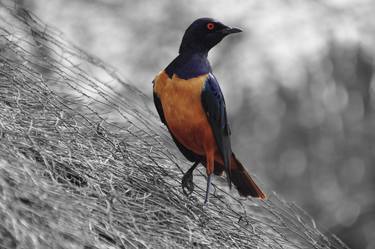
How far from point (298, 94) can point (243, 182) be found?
693 centimetres

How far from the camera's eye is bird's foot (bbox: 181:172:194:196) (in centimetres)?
460

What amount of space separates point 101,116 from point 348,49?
25.5 feet

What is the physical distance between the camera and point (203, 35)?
568cm

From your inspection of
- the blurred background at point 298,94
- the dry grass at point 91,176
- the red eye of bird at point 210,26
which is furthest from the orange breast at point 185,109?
the blurred background at point 298,94

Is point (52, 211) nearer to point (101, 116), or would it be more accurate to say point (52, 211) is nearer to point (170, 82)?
point (101, 116)

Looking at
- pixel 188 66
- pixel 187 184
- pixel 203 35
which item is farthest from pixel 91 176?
pixel 203 35

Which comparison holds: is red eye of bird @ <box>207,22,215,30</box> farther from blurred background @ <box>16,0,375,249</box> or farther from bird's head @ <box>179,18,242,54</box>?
blurred background @ <box>16,0,375,249</box>

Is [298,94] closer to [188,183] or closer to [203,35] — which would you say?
[203,35]

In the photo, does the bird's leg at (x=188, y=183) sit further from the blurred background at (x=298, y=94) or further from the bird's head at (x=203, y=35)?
the blurred background at (x=298, y=94)

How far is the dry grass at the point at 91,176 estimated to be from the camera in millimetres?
3543

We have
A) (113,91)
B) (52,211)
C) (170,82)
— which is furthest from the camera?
(170,82)

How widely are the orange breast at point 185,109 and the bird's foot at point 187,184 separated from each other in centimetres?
47

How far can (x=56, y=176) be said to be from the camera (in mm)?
3908

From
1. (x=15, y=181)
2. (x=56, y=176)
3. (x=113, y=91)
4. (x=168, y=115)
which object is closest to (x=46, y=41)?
(x=113, y=91)
